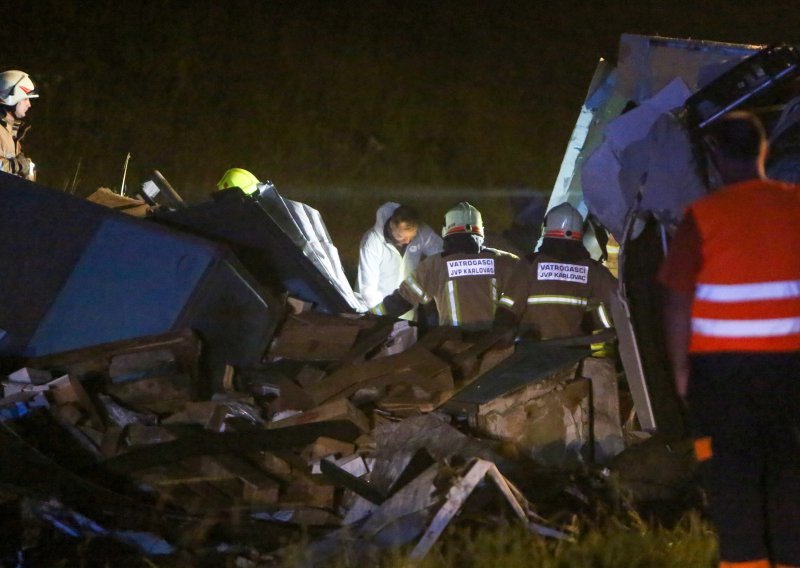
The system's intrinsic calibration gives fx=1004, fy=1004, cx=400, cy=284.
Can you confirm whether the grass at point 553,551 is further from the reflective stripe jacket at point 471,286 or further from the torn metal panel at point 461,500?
the reflective stripe jacket at point 471,286

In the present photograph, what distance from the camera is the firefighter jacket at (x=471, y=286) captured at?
22.8ft

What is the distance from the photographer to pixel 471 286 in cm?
697

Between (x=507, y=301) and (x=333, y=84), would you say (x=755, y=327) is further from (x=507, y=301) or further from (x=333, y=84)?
(x=333, y=84)

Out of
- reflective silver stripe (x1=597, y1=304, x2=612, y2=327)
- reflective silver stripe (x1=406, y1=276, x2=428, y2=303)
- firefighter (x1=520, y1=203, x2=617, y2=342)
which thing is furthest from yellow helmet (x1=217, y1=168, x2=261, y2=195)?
reflective silver stripe (x1=597, y1=304, x2=612, y2=327)

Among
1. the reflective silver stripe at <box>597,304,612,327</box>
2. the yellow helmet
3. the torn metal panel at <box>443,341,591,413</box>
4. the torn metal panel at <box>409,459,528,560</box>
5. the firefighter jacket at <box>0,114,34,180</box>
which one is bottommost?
the torn metal panel at <box>409,459,528,560</box>

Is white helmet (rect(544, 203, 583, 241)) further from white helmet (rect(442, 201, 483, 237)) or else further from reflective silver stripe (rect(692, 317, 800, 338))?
reflective silver stripe (rect(692, 317, 800, 338))

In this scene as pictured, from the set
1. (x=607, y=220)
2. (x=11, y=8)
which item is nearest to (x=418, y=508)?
(x=607, y=220)

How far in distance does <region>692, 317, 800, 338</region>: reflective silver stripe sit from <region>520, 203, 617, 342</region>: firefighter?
3436 millimetres

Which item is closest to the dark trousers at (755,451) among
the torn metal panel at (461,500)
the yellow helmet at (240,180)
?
the torn metal panel at (461,500)

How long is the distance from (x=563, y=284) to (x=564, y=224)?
1.37 ft

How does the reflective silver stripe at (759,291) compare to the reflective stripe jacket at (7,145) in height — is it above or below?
below

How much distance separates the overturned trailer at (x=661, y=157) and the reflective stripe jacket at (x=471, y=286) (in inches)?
36.9

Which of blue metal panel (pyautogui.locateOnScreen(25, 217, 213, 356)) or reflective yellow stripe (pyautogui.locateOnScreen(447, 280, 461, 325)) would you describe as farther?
reflective yellow stripe (pyautogui.locateOnScreen(447, 280, 461, 325))

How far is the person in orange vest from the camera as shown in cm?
319
